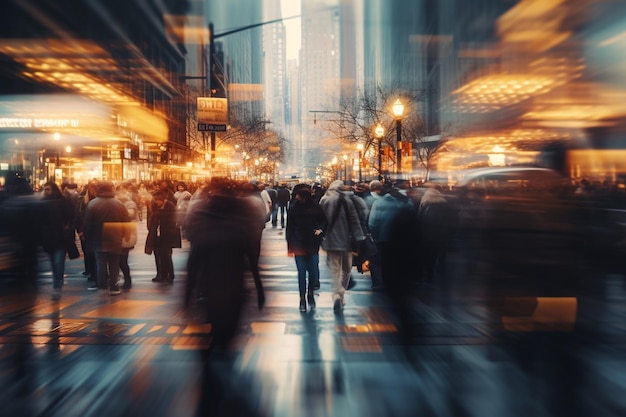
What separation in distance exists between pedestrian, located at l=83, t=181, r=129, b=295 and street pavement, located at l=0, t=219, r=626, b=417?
1.79 feet

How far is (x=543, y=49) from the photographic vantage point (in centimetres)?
799

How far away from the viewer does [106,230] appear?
10.9m

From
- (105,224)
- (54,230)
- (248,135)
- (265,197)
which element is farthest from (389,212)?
(248,135)

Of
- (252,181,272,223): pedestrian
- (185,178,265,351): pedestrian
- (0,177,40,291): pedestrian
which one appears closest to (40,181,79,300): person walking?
(0,177,40,291): pedestrian

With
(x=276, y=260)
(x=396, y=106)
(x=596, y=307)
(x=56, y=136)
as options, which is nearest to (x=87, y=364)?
(x=56, y=136)

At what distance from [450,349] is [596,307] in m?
3.83

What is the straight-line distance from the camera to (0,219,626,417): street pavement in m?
5.38

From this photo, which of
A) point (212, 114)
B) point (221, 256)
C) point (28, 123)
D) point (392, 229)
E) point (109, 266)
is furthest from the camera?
point (212, 114)

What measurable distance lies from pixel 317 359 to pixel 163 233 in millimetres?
6451

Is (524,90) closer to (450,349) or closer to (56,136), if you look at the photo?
(450,349)

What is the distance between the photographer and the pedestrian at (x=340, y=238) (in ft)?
31.6

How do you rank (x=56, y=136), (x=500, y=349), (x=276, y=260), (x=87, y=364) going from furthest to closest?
(x=276, y=260) → (x=56, y=136) → (x=500, y=349) → (x=87, y=364)

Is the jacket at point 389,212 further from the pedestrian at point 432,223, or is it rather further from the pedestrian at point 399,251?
the pedestrian at point 432,223

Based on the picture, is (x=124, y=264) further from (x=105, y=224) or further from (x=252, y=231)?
(x=252, y=231)
